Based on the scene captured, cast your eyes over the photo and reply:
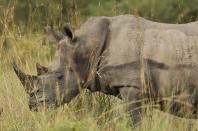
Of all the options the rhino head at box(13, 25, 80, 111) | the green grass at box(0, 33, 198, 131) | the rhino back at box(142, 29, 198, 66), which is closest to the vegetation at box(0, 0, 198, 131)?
the green grass at box(0, 33, 198, 131)

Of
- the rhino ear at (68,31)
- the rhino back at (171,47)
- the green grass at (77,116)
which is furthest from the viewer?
the rhino ear at (68,31)

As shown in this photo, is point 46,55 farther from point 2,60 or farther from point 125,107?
point 125,107

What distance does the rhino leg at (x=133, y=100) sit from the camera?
23.3 feet

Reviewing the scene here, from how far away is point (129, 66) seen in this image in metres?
7.12

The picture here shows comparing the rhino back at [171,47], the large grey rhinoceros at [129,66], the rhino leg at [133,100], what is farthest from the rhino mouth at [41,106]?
the rhino back at [171,47]

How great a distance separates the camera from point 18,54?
31.6 ft

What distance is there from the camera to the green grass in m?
6.89

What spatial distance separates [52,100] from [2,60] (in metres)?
2.60

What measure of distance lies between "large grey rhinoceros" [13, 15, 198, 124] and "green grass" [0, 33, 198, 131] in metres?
0.13

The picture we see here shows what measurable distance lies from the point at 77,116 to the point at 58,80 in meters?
0.49

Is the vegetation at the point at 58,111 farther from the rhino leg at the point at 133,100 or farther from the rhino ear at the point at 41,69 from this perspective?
the rhino ear at the point at 41,69

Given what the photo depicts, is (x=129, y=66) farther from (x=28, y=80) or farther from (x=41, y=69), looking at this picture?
(x=28, y=80)

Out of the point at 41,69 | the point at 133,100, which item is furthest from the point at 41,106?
the point at 133,100

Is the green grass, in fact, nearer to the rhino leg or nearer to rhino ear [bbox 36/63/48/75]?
the rhino leg
